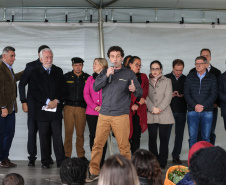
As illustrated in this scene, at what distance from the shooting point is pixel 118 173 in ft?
4.90

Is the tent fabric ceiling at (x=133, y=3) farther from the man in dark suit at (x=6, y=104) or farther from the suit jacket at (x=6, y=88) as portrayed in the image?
the suit jacket at (x=6, y=88)

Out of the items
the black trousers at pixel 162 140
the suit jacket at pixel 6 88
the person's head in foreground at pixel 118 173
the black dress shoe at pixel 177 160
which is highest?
the suit jacket at pixel 6 88

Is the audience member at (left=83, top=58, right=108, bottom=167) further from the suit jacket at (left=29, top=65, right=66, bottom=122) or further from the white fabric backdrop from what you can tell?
the white fabric backdrop

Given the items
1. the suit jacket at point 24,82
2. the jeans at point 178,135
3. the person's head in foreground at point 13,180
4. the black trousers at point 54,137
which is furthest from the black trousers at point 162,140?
the person's head in foreground at point 13,180

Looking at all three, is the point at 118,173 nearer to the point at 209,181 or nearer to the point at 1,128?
the point at 209,181

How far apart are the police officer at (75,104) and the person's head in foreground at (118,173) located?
3646 mm

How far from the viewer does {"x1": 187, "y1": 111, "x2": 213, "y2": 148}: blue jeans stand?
16.1 feet

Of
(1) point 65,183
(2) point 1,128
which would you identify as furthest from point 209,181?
(2) point 1,128

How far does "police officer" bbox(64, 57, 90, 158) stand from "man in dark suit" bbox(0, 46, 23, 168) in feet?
2.46

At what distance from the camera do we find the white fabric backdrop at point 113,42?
567cm

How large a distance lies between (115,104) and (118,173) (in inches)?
102

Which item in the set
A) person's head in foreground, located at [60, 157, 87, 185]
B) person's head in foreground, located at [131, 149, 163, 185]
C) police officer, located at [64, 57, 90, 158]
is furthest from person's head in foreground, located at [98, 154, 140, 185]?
police officer, located at [64, 57, 90, 158]

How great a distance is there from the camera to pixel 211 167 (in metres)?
1.44

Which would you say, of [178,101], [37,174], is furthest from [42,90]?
[178,101]
